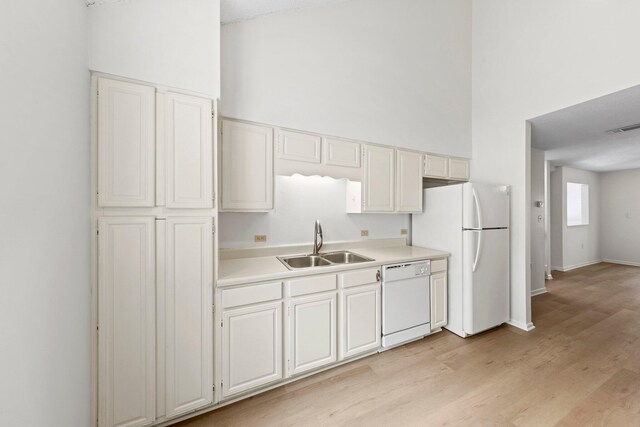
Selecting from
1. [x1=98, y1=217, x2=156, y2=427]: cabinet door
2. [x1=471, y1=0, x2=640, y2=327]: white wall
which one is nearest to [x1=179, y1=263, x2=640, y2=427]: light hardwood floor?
[x1=98, y1=217, x2=156, y2=427]: cabinet door

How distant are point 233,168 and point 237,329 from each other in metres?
1.24

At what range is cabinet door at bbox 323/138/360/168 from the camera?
94.1 inches

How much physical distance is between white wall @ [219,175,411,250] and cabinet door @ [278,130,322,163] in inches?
11.8

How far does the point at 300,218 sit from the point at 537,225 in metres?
3.98

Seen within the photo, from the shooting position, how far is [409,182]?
287 cm

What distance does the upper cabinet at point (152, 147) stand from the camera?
136cm

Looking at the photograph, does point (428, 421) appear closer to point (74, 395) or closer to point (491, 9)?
point (74, 395)

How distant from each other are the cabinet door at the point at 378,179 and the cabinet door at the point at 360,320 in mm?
884

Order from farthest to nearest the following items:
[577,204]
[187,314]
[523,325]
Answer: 1. [577,204]
2. [523,325]
3. [187,314]

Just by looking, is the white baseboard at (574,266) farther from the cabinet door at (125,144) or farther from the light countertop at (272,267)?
the cabinet door at (125,144)

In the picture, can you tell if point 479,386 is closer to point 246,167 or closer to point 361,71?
point 246,167

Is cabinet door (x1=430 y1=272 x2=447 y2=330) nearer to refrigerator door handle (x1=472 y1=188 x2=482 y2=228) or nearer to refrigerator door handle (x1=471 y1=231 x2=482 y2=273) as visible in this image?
refrigerator door handle (x1=471 y1=231 x2=482 y2=273)

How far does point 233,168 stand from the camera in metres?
2.00

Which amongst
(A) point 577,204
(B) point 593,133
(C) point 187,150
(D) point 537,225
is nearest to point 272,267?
(C) point 187,150
